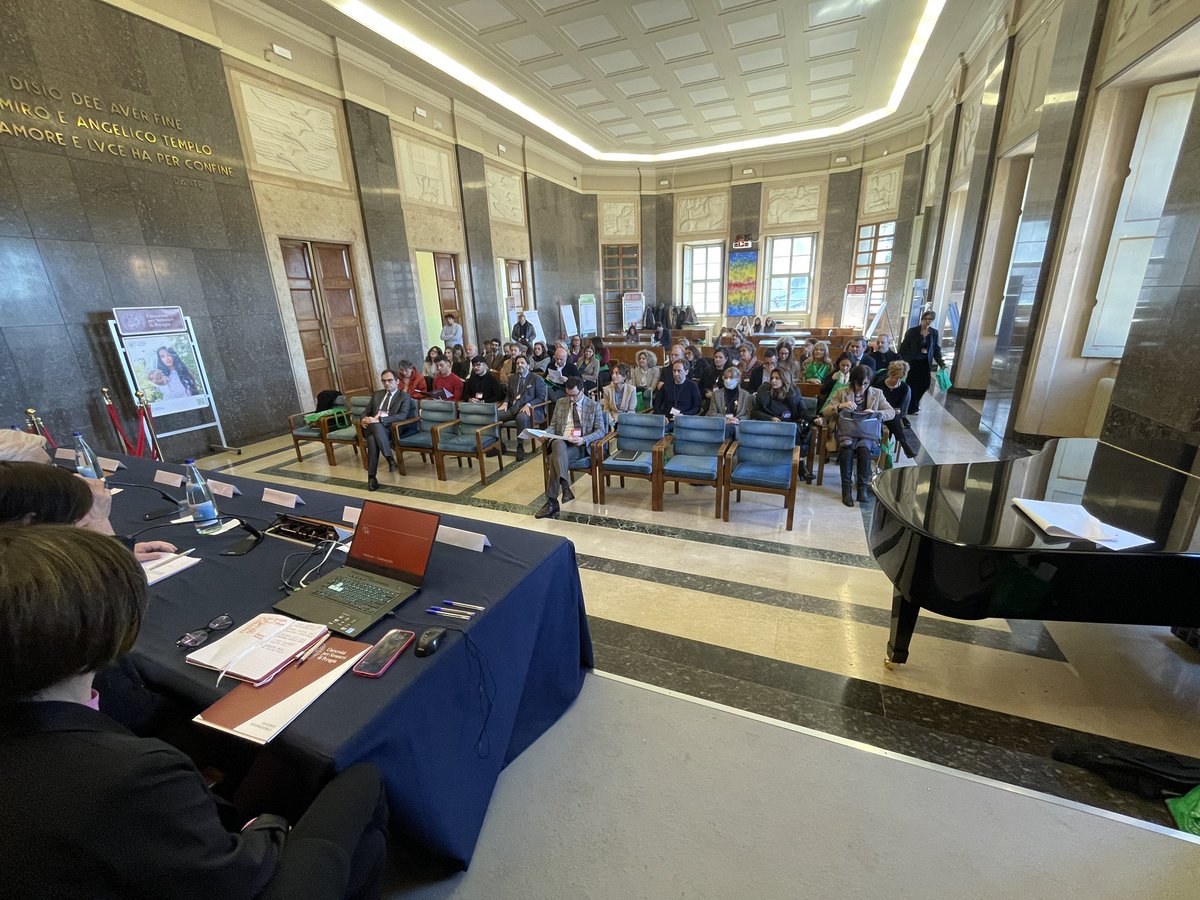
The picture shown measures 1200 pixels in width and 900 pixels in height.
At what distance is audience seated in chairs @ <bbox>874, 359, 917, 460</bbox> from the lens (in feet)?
14.4

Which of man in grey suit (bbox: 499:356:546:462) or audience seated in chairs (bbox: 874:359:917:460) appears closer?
audience seated in chairs (bbox: 874:359:917:460)

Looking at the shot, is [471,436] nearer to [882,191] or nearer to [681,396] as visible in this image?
[681,396]

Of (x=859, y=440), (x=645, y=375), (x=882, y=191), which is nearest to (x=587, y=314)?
(x=882, y=191)

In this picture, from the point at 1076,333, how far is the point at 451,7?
8014 mm

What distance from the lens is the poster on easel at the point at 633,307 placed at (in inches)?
546

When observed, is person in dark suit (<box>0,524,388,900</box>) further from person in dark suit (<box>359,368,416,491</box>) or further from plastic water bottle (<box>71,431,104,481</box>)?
person in dark suit (<box>359,368,416,491</box>)

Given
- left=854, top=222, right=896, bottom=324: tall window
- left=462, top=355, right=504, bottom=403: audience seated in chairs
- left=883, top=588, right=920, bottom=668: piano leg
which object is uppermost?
left=854, top=222, right=896, bottom=324: tall window

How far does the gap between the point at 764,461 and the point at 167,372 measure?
613cm

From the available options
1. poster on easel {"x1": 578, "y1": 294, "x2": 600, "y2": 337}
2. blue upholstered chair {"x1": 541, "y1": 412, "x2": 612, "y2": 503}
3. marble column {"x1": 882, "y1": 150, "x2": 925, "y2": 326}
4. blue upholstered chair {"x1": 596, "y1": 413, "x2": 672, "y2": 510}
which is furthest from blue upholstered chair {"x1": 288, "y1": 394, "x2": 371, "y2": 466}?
marble column {"x1": 882, "y1": 150, "x2": 925, "y2": 326}

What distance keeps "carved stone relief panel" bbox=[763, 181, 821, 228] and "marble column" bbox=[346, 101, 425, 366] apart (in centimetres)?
944

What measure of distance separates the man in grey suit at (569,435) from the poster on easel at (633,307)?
33.2ft

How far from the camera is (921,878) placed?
4.62 feet

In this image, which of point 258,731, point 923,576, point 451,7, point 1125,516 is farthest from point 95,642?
point 451,7

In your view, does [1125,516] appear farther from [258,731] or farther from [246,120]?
[246,120]
